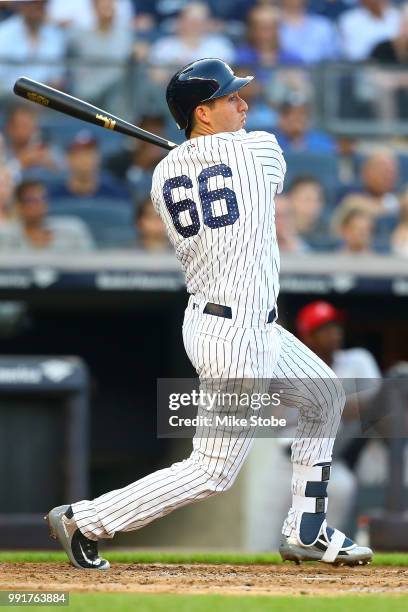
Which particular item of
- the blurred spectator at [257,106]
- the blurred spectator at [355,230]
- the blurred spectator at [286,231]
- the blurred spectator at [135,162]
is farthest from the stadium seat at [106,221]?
the blurred spectator at [355,230]

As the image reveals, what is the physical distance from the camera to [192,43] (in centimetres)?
938

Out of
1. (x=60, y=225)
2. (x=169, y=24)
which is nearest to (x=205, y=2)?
(x=169, y=24)

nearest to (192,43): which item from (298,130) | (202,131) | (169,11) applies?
(169,11)

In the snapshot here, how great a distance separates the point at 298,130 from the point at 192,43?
1.04m

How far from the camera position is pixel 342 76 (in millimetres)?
9195

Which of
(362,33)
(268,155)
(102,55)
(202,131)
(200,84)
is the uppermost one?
(362,33)

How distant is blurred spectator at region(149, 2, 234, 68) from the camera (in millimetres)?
9320

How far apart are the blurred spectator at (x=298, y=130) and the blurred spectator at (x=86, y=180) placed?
1229 millimetres

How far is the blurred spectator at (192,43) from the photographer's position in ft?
30.6

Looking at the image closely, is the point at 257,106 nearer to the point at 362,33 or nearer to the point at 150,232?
the point at 362,33

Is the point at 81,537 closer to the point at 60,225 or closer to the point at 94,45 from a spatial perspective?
the point at 60,225

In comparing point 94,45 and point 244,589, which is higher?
point 94,45

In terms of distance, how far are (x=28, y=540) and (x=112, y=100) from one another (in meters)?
3.54

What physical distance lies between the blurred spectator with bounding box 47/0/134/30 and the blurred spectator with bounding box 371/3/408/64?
73.5 inches
